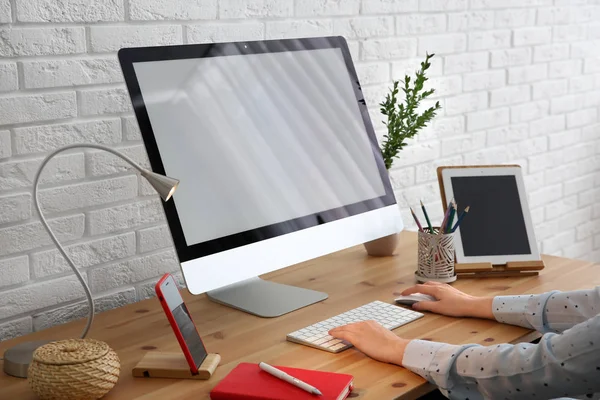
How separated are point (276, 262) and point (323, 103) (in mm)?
383

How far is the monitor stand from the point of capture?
1.58 meters

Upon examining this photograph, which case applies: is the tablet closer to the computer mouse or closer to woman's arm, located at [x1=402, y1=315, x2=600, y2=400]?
the computer mouse

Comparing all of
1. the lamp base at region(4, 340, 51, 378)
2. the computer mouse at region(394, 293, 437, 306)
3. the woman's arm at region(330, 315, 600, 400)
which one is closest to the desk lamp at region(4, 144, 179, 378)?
the lamp base at region(4, 340, 51, 378)

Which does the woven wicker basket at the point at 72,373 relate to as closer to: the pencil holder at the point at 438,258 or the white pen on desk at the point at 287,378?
the white pen on desk at the point at 287,378

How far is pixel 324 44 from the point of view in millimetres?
1747

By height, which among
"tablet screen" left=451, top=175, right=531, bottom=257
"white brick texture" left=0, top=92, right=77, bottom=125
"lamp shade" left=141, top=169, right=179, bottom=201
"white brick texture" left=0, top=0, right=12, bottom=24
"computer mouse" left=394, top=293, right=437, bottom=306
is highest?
"white brick texture" left=0, top=0, right=12, bottom=24

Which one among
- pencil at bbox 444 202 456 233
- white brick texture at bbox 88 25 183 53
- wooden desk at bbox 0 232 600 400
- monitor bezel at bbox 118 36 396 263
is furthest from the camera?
pencil at bbox 444 202 456 233

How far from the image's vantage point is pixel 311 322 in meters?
1.52

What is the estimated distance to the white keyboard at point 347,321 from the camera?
1389mm

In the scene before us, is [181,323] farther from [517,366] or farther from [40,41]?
[40,41]

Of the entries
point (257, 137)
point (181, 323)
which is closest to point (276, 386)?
point (181, 323)

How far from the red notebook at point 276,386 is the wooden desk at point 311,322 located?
36mm

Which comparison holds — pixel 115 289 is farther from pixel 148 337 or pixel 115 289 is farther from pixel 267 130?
pixel 267 130

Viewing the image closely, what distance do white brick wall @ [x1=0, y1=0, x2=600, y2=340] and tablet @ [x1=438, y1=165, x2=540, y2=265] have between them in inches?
19.0
